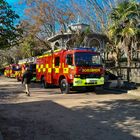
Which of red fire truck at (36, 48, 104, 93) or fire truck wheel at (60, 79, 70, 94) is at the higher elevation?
red fire truck at (36, 48, 104, 93)

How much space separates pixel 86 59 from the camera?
1978cm

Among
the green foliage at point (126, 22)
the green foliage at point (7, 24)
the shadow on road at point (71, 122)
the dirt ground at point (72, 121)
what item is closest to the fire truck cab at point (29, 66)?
the green foliage at point (7, 24)

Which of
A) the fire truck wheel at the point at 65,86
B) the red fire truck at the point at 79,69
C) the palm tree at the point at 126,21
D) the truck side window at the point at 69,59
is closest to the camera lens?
the red fire truck at the point at 79,69

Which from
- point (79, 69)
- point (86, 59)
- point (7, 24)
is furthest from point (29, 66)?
point (79, 69)

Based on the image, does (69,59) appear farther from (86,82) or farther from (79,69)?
(86,82)

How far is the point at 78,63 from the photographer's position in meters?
19.5

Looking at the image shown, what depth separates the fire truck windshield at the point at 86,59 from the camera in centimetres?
1953

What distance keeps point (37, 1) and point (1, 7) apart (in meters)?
26.3

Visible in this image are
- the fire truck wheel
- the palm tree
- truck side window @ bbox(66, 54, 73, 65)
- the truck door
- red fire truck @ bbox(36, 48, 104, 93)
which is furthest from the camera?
the palm tree

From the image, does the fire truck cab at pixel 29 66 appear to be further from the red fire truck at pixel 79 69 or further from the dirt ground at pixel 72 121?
the dirt ground at pixel 72 121

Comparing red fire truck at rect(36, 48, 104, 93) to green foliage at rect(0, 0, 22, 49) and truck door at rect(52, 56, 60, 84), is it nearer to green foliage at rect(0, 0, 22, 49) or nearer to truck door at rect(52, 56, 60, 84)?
truck door at rect(52, 56, 60, 84)

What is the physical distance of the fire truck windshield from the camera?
1953 cm

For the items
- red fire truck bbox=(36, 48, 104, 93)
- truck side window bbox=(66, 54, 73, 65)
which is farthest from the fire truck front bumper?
truck side window bbox=(66, 54, 73, 65)

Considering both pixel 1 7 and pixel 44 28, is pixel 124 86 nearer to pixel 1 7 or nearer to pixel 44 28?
pixel 1 7
